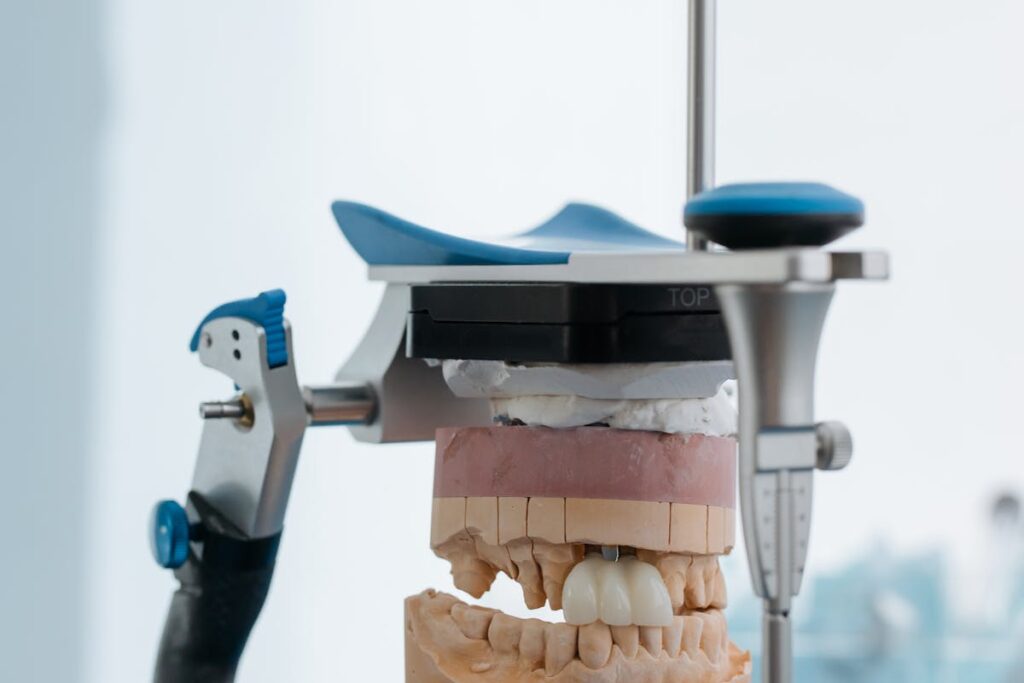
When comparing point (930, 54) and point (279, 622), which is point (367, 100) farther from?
point (930, 54)

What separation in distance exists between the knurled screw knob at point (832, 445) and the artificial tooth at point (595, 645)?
0.22 m

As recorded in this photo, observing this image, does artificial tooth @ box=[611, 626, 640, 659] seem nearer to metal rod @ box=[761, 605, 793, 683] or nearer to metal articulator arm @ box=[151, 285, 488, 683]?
metal rod @ box=[761, 605, 793, 683]

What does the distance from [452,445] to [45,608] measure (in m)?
1.29

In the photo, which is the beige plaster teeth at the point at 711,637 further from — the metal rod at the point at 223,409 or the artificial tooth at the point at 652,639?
the metal rod at the point at 223,409

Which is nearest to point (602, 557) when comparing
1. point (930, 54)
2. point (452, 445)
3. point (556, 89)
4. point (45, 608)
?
point (452, 445)

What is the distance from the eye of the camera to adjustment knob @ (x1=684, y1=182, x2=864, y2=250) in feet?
3.09

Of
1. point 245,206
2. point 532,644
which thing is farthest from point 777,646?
point 245,206

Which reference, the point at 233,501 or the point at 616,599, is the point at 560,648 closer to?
the point at 616,599

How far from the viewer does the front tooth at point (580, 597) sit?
1.11m

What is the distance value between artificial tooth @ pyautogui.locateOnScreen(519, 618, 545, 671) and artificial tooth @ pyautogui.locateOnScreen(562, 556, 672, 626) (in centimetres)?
2

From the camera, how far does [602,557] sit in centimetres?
115

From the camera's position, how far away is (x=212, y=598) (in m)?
1.29

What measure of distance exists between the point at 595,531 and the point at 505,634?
0.10 m

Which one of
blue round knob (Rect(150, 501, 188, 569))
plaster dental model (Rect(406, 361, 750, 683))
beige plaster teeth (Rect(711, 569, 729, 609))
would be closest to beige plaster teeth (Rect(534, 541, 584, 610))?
plaster dental model (Rect(406, 361, 750, 683))
